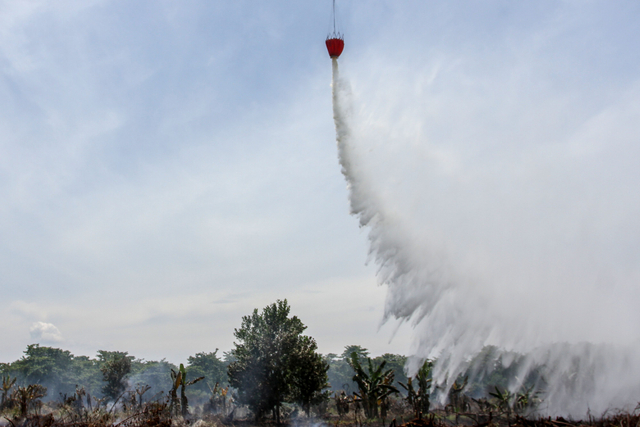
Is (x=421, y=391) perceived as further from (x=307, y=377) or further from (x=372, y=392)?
(x=307, y=377)

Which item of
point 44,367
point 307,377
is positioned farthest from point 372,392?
point 44,367

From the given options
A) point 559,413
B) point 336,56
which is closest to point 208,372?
point 559,413

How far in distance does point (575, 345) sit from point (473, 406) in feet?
46.5

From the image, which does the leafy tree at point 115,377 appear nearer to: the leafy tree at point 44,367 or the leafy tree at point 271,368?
the leafy tree at point 271,368

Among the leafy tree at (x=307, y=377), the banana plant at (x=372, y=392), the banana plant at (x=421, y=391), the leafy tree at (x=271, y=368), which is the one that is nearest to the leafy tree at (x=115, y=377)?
the leafy tree at (x=271, y=368)

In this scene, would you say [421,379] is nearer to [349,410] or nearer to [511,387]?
[349,410]

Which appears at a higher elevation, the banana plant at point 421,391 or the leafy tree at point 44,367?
the leafy tree at point 44,367

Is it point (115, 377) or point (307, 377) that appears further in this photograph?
point (115, 377)

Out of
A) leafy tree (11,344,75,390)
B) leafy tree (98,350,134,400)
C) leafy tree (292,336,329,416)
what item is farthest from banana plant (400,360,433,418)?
leafy tree (11,344,75,390)

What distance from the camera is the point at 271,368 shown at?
3641 cm

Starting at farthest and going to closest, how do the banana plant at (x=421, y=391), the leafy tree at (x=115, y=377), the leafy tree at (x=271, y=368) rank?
the leafy tree at (x=115, y=377) → the banana plant at (x=421, y=391) → the leafy tree at (x=271, y=368)

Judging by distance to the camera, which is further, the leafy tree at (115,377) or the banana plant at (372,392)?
the leafy tree at (115,377)

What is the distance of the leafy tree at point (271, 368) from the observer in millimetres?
36406

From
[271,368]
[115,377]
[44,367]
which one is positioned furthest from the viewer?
[44,367]
